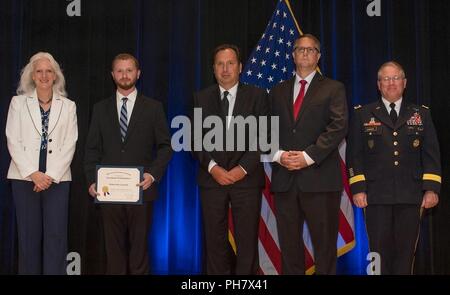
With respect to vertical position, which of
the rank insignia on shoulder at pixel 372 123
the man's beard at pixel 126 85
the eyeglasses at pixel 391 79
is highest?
the eyeglasses at pixel 391 79

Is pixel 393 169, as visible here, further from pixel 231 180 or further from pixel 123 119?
pixel 123 119

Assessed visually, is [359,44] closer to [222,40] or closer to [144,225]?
[222,40]

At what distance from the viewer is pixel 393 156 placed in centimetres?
381

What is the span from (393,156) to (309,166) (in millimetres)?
653

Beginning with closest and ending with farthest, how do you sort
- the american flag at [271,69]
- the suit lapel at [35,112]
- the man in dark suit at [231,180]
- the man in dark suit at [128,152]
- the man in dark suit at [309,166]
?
the man in dark suit at [309,166] < the man in dark suit at [231,180] < the man in dark suit at [128,152] < the suit lapel at [35,112] < the american flag at [271,69]

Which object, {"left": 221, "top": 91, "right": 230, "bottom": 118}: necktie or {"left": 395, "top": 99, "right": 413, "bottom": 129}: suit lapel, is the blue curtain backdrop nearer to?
{"left": 395, "top": 99, "right": 413, "bottom": 129}: suit lapel

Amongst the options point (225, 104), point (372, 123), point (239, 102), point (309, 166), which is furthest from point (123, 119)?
point (372, 123)

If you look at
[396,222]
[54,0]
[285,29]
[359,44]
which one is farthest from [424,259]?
[54,0]

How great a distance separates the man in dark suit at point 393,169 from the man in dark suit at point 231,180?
0.74 meters

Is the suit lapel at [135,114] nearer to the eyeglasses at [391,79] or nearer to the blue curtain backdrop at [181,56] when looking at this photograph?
the blue curtain backdrop at [181,56]

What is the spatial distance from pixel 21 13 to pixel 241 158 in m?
2.57

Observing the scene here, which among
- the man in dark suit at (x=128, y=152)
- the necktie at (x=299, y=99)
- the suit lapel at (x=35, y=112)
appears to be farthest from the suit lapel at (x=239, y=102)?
the suit lapel at (x=35, y=112)

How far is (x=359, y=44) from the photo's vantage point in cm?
470

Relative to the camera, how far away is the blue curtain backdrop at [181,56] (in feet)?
15.3
